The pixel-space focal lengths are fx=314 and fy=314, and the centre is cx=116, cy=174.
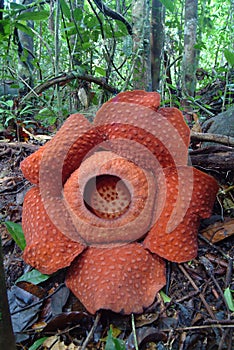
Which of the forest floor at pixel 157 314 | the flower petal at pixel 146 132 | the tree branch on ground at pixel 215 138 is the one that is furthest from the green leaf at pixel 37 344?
the tree branch on ground at pixel 215 138

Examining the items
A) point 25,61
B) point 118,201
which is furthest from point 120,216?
point 25,61

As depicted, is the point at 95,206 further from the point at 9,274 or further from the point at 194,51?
the point at 194,51

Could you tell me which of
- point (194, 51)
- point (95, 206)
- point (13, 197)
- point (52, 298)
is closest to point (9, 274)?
point (52, 298)

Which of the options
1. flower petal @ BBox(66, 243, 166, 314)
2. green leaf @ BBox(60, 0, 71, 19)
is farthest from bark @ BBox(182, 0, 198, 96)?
flower petal @ BBox(66, 243, 166, 314)

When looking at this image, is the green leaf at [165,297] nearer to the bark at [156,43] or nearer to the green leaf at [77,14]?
the green leaf at [77,14]

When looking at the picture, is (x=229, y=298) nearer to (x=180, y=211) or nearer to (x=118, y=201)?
(x=180, y=211)

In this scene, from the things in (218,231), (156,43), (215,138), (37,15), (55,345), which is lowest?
(55,345)
